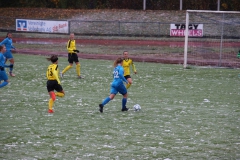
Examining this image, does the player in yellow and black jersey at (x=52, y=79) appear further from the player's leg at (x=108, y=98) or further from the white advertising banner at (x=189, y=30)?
the white advertising banner at (x=189, y=30)

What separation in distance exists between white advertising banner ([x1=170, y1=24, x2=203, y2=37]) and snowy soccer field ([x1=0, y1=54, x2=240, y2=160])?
13.9m

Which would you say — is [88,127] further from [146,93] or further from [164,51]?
[164,51]

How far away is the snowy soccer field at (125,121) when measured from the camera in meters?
10.6

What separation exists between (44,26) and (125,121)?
1264 inches

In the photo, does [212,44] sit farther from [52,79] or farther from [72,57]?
[52,79]

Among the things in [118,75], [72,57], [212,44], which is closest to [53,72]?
[118,75]

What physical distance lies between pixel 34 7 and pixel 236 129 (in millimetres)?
51825

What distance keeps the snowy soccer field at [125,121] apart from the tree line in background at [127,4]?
120 ft

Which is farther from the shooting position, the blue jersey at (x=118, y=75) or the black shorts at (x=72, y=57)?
the black shorts at (x=72, y=57)

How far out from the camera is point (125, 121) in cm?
1364

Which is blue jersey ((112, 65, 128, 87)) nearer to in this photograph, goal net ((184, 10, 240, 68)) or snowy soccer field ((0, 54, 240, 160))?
snowy soccer field ((0, 54, 240, 160))

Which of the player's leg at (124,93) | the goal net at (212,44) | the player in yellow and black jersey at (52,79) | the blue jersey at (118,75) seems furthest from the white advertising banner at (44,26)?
the blue jersey at (118,75)

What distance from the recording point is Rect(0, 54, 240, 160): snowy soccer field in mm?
10570

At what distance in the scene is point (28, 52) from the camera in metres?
35.3
